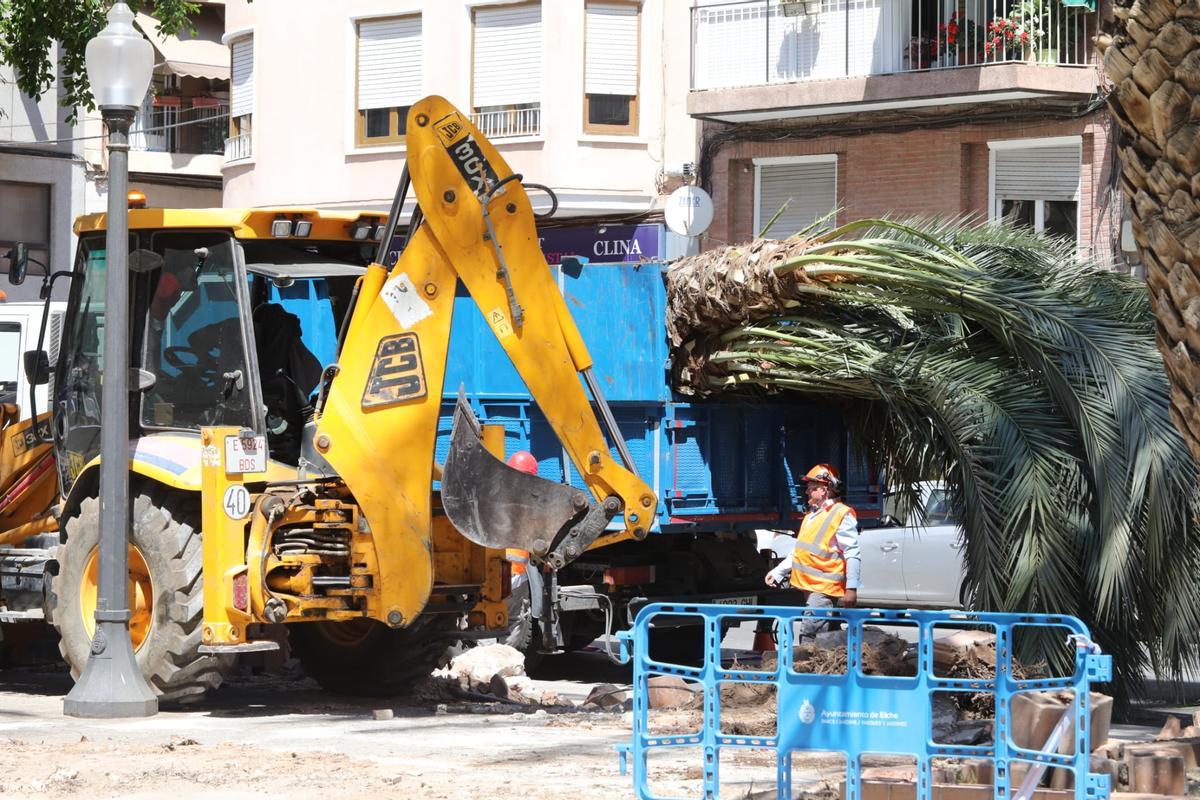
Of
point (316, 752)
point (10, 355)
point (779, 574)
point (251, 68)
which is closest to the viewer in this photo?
point (316, 752)

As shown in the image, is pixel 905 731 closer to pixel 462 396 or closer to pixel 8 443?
pixel 462 396

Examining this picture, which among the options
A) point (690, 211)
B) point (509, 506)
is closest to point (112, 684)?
point (509, 506)

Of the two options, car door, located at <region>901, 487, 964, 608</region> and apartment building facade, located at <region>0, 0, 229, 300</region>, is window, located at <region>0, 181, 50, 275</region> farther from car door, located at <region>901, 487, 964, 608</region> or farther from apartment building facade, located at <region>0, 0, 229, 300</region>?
car door, located at <region>901, 487, 964, 608</region>

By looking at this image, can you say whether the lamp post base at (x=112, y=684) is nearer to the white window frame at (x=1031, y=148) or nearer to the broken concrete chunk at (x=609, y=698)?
the broken concrete chunk at (x=609, y=698)

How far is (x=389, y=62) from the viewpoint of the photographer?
2802 centimetres

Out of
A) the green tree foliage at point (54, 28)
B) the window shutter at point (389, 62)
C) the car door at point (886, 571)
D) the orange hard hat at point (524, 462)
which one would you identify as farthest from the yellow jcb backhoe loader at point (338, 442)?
the window shutter at point (389, 62)

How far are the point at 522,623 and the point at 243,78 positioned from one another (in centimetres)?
1943

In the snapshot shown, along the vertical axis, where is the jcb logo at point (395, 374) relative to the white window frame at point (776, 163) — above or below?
below

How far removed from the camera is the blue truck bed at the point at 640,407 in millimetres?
12547

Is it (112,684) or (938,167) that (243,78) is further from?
(112,684)

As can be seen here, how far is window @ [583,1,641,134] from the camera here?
87.4ft

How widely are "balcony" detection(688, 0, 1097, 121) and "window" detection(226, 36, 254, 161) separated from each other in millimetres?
7895

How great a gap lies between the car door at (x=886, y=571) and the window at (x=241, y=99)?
1479 cm

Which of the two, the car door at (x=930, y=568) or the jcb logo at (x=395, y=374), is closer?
the jcb logo at (x=395, y=374)
